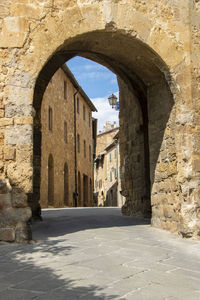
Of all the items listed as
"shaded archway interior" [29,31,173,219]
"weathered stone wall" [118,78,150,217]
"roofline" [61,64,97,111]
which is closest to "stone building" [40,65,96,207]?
"roofline" [61,64,97,111]

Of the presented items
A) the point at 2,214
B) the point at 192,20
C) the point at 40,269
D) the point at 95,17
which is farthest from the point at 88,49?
the point at 40,269

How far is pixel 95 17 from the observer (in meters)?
5.69

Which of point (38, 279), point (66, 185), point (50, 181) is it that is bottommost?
point (38, 279)

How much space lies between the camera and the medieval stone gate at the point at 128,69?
5.12 m

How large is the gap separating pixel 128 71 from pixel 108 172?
3158 cm

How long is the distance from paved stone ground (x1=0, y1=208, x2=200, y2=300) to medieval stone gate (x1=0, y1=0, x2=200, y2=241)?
0.60 meters

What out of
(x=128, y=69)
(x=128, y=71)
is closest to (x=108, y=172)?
(x=128, y=71)

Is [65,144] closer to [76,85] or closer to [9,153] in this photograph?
[76,85]

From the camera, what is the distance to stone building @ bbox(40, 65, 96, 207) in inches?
739

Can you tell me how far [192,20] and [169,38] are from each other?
54 cm

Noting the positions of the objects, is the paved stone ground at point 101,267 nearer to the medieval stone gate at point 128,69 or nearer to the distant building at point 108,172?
the medieval stone gate at point 128,69

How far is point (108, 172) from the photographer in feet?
128

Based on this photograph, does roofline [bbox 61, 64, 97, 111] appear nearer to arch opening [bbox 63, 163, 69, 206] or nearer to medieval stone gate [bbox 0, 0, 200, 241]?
arch opening [bbox 63, 163, 69, 206]

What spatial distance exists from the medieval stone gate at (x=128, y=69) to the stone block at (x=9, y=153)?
1 cm
